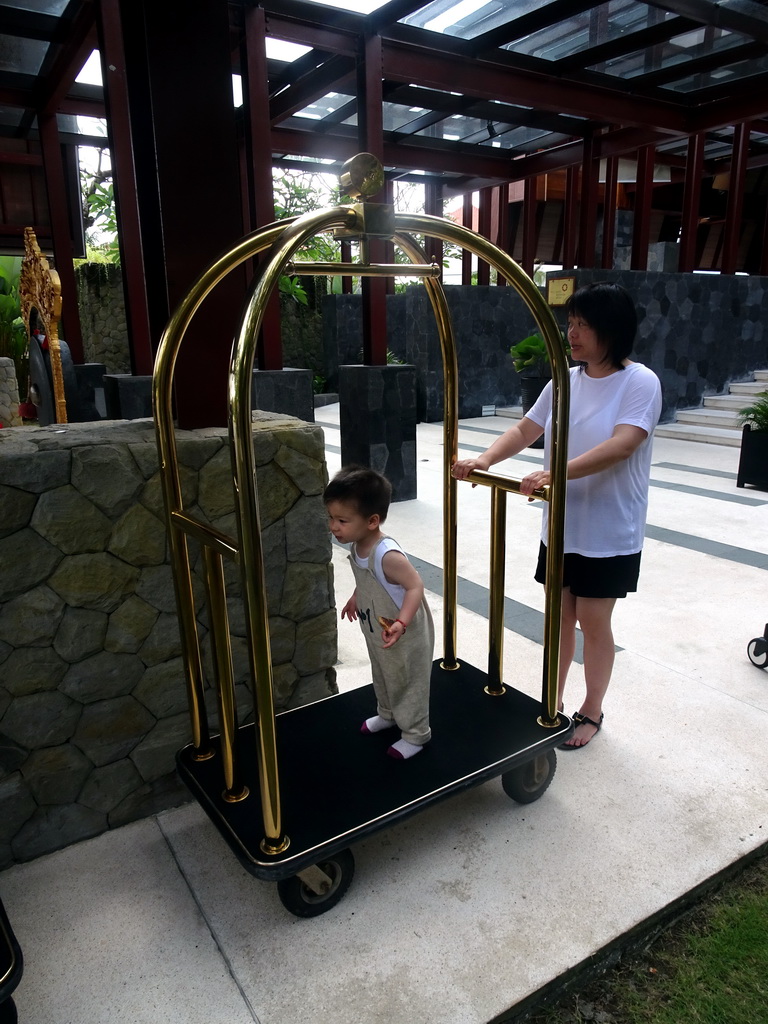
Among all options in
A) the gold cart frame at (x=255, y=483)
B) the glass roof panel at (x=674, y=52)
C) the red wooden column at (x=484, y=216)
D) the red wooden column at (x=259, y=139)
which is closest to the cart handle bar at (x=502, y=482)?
the gold cart frame at (x=255, y=483)

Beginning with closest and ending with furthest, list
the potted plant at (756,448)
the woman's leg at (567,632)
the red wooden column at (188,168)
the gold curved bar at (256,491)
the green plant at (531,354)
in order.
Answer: the gold curved bar at (256,491) < the red wooden column at (188,168) < the woman's leg at (567,632) < the potted plant at (756,448) < the green plant at (531,354)

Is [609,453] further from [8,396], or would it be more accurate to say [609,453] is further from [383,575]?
[8,396]

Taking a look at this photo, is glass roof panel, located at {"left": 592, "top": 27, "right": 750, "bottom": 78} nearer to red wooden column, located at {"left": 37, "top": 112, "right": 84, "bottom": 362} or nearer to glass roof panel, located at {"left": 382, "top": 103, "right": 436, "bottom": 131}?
glass roof panel, located at {"left": 382, "top": 103, "right": 436, "bottom": 131}

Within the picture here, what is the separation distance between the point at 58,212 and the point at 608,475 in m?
6.59

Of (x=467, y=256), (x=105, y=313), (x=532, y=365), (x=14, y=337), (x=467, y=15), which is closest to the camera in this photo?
(x=467, y=15)

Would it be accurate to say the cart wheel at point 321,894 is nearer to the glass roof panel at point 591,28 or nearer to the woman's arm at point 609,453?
the woman's arm at point 609,453

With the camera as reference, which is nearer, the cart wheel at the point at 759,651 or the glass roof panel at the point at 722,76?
the cart wheel at the point at 759,651

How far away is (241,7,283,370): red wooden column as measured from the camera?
4430mm

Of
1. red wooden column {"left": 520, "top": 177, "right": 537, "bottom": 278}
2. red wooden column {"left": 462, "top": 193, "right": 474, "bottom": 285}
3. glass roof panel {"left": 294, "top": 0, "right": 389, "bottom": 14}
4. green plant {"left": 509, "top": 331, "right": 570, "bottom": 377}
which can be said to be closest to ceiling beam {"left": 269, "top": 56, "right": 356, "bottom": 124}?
glass roof panel {"left": 294, "top": 0, "right": 389, "bottom": 14}

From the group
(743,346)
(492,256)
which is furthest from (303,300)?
(492,256)

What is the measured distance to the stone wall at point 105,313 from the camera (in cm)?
1262

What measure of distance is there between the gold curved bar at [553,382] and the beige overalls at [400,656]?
0.35 m

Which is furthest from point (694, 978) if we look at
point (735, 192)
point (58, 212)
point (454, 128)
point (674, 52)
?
point (735, 192)

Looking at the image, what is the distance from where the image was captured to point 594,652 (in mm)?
2238
